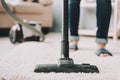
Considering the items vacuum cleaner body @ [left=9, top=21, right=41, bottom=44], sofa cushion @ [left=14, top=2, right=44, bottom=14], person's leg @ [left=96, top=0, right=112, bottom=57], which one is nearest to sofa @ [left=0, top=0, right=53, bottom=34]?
sofa cushion @ [left=14, top=2, right=44, bottom=14]

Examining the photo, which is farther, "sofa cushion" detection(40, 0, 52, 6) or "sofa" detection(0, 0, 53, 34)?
"sofa cushion" detection(40, 0, 52, 6)

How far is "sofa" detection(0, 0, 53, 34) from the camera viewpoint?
3.33 m

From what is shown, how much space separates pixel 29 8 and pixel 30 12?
0.07 m

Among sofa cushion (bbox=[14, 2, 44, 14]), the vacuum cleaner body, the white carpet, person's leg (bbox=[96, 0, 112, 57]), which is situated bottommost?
the vacuum cleaner body

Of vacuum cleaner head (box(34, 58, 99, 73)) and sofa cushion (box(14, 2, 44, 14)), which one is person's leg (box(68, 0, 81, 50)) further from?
sofa cushion (box(14, 2, 44, 14))

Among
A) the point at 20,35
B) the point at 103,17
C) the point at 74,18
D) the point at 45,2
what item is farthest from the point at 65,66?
the point at 45,2

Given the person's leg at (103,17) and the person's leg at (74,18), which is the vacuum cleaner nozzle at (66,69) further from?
the person's leg at (74,18)

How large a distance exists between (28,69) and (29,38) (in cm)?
131

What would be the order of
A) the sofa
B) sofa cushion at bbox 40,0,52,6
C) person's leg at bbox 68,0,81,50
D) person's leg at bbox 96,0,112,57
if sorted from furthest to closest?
sofa cushion at bbox 40,0,52,6, the sofa, person's leg at bbox 68,0,81,50, person's leg at bbox 96,0,112,57

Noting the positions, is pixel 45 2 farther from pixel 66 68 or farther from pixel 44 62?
pixel 66 68

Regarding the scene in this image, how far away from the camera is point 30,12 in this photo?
3475 mm

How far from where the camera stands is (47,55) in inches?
71.4

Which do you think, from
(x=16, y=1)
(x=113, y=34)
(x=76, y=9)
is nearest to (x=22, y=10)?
(x=16, y=1)

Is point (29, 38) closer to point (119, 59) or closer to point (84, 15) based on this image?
point (119, 59)
